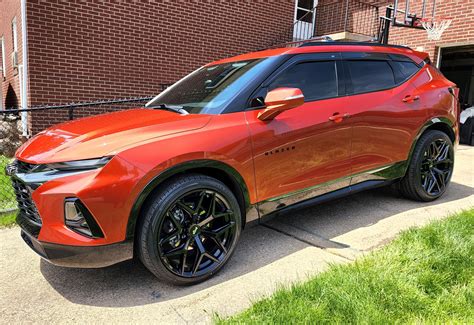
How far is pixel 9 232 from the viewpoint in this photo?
154 inches

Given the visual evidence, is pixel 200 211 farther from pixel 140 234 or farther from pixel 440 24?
pixel 440 24

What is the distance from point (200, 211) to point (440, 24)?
28.2 ft

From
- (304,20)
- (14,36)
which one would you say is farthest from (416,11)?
(14,36)

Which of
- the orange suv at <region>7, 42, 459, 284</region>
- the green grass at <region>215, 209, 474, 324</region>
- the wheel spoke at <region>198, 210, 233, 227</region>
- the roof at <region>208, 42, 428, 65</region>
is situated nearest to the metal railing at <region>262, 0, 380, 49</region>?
the roof at <region>208, 42, 428, 65</region>

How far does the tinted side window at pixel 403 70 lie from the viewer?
423 centimetres

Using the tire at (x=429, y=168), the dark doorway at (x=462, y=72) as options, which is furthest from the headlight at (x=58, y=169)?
the dark doorway at (x=462, y=72)

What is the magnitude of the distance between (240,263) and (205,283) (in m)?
0.40

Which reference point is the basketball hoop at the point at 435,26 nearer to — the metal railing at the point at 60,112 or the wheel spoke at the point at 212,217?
Answer: the metal railing at the point at 60,112

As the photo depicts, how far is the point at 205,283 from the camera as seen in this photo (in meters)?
2.87

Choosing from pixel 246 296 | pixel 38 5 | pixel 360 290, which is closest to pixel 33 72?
pixel 38 5

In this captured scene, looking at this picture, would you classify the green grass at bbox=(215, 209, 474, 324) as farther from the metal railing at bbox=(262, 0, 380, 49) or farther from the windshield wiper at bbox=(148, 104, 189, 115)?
the metal railing at bbox=(262, 0, 380, 49)

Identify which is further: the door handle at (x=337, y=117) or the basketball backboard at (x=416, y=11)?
the basketball backboard at (x=416, y=11)

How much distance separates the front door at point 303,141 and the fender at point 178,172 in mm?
142

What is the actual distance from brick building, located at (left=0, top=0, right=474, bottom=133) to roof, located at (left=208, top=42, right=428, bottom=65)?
16.4ft
